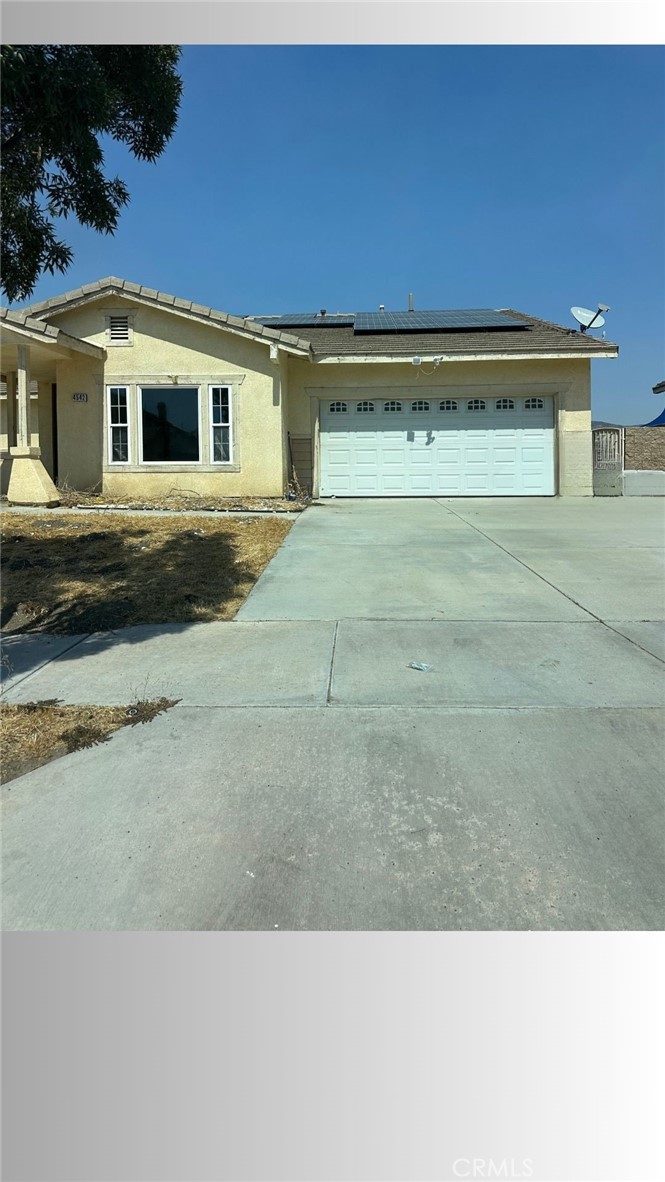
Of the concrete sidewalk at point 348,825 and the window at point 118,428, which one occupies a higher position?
the window at point 118,428

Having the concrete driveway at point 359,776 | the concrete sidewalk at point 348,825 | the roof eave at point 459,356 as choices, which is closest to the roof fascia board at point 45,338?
the roof eave at point 459,356

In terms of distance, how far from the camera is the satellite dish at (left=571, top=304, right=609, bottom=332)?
61.2 ft

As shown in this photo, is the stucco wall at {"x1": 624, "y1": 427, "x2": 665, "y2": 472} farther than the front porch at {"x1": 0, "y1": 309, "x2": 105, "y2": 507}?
Yes

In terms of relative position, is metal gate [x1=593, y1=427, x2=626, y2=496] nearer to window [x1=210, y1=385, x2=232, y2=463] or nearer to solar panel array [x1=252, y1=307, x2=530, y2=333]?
solar panel array [x1=252, y1=307, x2=530, y2=333]

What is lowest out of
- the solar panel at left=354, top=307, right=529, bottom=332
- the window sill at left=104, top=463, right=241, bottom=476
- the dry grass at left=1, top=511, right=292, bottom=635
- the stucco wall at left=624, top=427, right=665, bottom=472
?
the dry grass at left=1, top=511, right=292, bottom=635

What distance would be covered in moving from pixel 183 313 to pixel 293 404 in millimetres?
3350

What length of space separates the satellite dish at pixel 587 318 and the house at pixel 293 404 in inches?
24.0

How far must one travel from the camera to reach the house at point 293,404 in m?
16.8

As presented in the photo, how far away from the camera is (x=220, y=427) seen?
669 inches

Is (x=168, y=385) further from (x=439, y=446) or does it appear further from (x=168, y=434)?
(x=439, y=446)

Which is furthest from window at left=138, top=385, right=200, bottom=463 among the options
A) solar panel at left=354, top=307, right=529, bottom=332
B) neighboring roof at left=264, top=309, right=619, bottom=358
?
solar panel at left=354, top=307, right=529, bottom=332

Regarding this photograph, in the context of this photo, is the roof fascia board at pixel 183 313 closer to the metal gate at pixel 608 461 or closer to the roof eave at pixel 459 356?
the roof eave at pixel 459 356

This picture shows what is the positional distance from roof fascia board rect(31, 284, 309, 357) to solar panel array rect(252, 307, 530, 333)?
4177mm

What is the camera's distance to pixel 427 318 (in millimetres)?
22047
